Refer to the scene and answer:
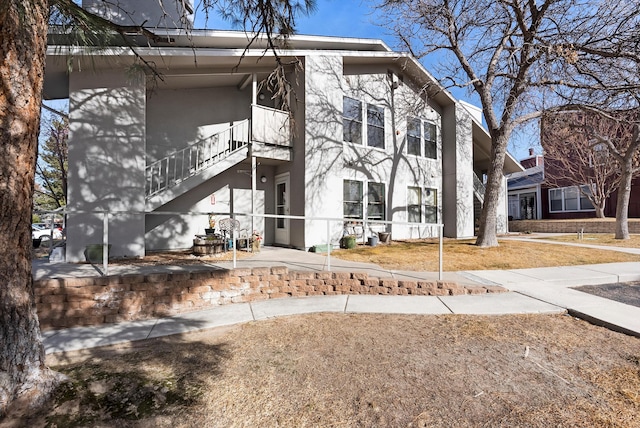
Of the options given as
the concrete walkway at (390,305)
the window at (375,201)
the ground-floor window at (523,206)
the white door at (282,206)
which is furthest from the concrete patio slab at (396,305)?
the ground-floor window at (523,206)

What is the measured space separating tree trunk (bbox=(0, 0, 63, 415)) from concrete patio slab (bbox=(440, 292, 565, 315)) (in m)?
4.84

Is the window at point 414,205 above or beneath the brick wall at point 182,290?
above

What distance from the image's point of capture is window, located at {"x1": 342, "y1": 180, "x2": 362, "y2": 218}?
34.7 ft

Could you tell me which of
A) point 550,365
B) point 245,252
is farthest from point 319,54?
point 550,365

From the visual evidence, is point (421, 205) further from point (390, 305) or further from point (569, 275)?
point (390, 305)

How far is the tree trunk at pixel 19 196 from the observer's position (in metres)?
2.25

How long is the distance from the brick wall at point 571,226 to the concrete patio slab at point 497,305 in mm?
16663

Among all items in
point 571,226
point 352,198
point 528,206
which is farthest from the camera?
point 528,206

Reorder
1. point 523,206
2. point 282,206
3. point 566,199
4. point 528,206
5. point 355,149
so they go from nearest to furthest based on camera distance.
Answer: point 282,206, point 355,149, point 566,199, point 528,206, point 523,206

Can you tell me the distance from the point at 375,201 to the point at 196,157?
248 inches

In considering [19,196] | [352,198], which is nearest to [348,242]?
[352,198]

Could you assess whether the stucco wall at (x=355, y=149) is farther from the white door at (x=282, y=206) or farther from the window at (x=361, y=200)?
the white door at (x=282, y=206)

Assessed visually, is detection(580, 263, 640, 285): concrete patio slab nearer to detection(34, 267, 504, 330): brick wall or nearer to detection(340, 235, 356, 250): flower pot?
detection(34, 267, 504, 330): brick wall

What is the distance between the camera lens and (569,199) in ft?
74.7
